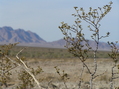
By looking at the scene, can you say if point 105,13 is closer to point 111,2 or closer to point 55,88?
point 111,2

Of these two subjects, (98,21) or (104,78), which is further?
(104,78)

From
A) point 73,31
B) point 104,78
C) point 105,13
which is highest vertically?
point 105,13

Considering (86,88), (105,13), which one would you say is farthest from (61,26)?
(86,88)

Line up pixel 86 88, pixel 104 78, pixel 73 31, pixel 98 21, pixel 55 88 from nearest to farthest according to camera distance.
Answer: pixel 98 21
pixel 73 31
pixel 55 88
pixel 86 88
pixel 104 78

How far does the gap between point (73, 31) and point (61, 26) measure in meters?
0.23

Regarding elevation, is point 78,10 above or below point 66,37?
above

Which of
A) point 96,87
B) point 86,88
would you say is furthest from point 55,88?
point 96,87

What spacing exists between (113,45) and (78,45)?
0.59 meters

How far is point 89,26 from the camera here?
3.76 meters

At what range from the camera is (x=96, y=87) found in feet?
37.1

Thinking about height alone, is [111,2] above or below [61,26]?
above

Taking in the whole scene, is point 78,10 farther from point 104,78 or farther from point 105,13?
point 104,78

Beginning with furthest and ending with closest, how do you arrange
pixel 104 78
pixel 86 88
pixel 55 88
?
pixel 104 78, pixel 86 88, pixel 55 88

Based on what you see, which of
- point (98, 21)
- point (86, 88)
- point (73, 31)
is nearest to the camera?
point (98, 21)
